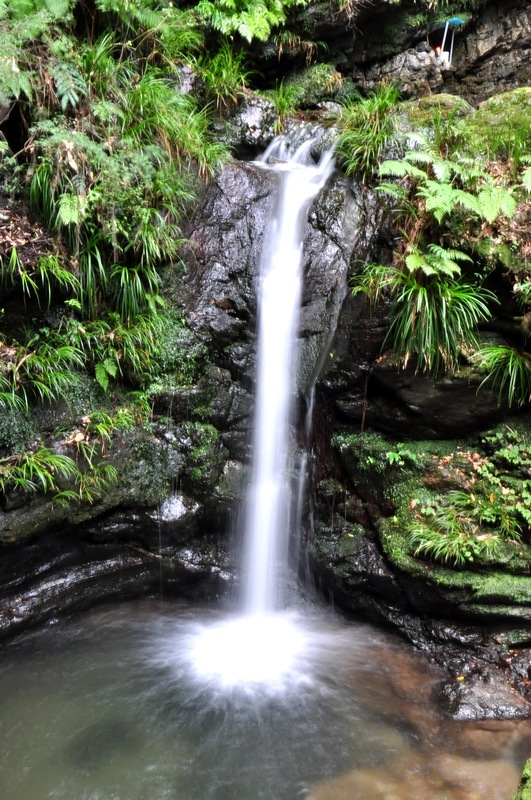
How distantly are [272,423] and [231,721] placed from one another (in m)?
2.82

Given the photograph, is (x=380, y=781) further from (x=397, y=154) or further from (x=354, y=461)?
(x=397, y=154)

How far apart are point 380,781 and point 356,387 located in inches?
130

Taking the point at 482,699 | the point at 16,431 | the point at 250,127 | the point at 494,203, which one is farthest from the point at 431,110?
the point at 482,699

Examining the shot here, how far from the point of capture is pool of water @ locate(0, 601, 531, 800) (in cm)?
336

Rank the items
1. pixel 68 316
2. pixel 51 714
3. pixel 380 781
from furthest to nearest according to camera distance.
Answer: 1. pixel 68 316
2. pixel 51 714
3. pixel 380 781

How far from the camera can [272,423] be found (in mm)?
5707

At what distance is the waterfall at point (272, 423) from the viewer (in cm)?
559

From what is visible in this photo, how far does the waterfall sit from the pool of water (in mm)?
625

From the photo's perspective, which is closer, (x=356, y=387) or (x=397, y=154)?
(x=356, y=387)

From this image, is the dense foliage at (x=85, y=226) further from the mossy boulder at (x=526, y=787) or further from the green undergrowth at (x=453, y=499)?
the mossy boulder at (x=526, y=787)

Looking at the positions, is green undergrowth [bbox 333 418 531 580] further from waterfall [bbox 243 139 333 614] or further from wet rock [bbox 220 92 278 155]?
wet rock [bbox 220 92 278 155]

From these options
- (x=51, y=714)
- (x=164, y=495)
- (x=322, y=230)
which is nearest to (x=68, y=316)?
(x=164, y=495)

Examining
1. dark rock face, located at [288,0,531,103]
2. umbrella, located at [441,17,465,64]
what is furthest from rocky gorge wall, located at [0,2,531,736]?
umbrella, located at [441,17,465,64]

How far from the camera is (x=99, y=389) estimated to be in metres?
5.39
